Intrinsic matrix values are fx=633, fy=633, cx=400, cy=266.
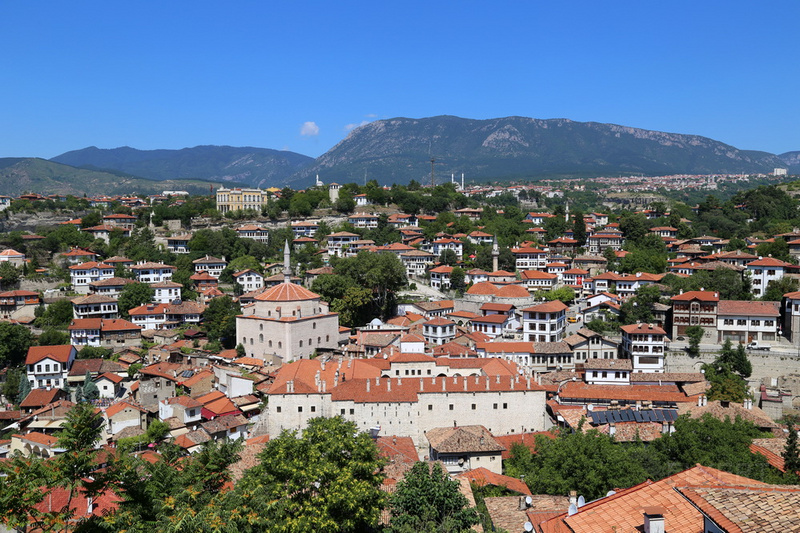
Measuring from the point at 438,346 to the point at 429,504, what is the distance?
2323 cm

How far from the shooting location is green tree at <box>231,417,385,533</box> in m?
13.8

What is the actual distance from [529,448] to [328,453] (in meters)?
11.4

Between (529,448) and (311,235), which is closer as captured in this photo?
(529,448)

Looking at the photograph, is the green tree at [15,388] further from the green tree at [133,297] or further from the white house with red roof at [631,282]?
the white house with red roof at [631,282]

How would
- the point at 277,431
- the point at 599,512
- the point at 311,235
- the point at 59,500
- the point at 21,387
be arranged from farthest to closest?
1. the point at 311,235
2. the point at 21,387
3. the point at 277,431
4. the point at 59,500
5. the point at 599,512

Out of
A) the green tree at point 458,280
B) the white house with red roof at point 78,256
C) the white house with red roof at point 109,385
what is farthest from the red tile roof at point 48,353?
the green tree at point 458,280

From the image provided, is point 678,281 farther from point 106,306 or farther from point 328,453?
point 106,306

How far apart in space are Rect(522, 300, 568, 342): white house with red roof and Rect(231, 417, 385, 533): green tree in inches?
995

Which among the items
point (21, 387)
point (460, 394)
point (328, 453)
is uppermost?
point (328, 453)

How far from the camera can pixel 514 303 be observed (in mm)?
44625

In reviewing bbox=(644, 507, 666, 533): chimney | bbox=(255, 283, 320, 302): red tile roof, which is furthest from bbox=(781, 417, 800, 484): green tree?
bbox=(255, 283, 320, 302): red tile roof

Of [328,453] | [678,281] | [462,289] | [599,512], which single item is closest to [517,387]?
[328,453]

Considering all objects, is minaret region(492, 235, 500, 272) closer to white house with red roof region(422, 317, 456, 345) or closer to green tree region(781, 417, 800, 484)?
white house with red roof region(422, 317, 456, 345)

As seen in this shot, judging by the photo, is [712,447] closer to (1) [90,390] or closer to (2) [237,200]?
(1) [90,390]
